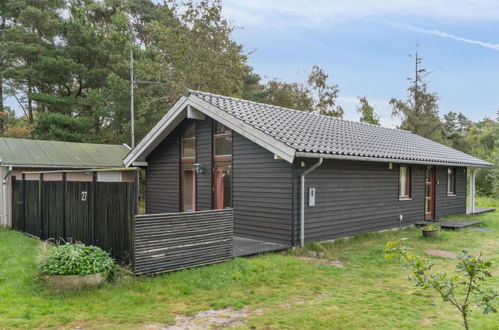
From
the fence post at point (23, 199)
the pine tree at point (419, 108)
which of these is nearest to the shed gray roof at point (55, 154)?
the fence post at point (23, 199)

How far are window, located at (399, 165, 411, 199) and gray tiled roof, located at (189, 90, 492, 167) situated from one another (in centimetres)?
57

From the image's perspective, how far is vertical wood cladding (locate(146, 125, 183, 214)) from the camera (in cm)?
1145

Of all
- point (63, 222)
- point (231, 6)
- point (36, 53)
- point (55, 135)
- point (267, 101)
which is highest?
point (231, 6)

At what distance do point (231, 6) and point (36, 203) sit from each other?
17187mm

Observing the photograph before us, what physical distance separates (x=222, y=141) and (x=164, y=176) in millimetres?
3141

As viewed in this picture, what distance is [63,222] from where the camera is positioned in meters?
7.80

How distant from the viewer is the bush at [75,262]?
508 cm

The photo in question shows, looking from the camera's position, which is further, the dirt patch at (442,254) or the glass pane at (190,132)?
the glass pane at (190,132)

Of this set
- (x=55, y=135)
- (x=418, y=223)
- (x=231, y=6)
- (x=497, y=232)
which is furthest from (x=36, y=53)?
(x=497, y=232)

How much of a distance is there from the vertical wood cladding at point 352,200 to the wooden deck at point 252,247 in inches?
23.8


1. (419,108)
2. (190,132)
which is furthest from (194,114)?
(419,108)

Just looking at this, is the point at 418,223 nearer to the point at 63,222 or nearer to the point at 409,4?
the point at 409,4

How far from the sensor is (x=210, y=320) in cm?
431

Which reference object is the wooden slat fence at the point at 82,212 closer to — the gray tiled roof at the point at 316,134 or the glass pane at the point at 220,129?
the gray tiled roof at the point at 316,134
